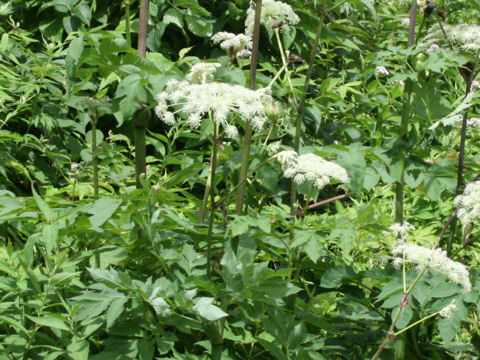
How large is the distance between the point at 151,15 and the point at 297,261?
7.50 feet

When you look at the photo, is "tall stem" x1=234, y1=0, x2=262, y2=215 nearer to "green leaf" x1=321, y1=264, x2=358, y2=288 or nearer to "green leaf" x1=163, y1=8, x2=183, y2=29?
"green leaf" x1=321, y1=264, x2=358, y2=288

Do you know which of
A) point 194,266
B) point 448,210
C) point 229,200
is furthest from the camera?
point 448,210

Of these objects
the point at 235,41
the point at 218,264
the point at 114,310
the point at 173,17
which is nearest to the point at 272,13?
the point at 235,41

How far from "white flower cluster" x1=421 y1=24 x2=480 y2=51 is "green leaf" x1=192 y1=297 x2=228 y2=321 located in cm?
122

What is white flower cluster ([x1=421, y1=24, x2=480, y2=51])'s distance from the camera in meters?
2.04

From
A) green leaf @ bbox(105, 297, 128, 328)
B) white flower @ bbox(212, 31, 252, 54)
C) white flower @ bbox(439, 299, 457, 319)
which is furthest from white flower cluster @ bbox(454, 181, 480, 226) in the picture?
green leaf @ bbox(105, 297, 128, 328)

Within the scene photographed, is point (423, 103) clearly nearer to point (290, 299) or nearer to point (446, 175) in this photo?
point (446, 175)

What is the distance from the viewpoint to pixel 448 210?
3512 mm

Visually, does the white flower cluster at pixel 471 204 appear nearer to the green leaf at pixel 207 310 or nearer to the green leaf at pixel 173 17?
the green leaf at pixel 207 310

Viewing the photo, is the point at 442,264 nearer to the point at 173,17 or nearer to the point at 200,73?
the point at 200,73

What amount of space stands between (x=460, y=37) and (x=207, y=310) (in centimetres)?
135

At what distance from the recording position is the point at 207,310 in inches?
61.6

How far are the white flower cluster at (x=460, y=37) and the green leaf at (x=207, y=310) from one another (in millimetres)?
1222

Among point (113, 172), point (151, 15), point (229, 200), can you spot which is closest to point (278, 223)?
point (229, 200)
